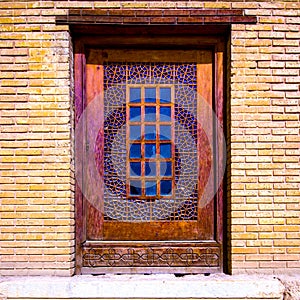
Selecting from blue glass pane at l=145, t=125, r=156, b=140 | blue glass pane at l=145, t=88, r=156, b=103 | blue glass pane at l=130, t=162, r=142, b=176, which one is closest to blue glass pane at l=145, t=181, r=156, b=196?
blue glass pane at l=130, t=162, r=142, b=176

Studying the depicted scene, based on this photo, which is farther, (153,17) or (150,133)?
(150,133)

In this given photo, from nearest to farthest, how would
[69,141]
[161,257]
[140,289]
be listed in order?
[140,289] → [69,141] → [161,257]

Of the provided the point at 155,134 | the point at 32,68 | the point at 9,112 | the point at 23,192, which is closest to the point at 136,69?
the point at 155,134

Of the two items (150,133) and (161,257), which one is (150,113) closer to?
(150,133)

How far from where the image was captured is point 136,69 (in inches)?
167

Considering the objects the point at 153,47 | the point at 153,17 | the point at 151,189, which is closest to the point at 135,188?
the point at 151,189

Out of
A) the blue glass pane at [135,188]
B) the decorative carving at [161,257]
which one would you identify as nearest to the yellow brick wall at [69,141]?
the decorative carving at [161,257]

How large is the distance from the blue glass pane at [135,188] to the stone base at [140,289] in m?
0.79

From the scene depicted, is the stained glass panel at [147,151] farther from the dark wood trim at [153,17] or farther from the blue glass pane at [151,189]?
the dark wood trim at [153,17]

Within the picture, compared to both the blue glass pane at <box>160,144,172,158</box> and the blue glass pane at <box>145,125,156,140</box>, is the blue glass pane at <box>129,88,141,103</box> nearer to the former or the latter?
the blue glass pane at <box>145,125,156,140</box>

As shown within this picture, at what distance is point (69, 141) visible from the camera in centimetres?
396

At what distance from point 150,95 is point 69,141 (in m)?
0.86

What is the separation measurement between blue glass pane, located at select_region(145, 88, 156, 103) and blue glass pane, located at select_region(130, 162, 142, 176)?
→ 0.59 metres

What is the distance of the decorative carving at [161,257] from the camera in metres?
4.14
